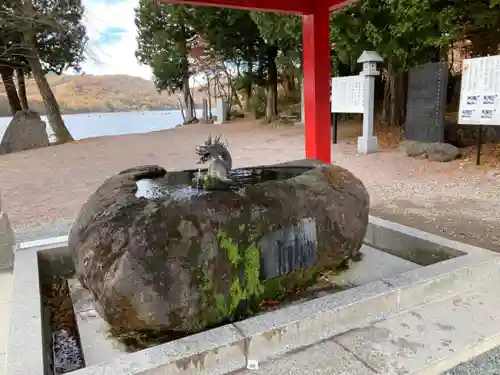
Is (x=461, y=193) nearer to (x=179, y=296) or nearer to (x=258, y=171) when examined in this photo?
(x=258, y=171)

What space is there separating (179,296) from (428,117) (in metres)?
8.07

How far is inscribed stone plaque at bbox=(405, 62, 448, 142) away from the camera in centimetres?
826

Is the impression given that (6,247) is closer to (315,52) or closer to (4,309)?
(4,309)

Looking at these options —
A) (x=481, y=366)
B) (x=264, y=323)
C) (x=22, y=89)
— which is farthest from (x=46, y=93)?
(x=481, y=366)

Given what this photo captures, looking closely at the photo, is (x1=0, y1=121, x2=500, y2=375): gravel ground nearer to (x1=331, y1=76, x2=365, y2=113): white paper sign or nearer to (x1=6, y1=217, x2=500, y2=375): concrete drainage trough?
(x1=6, y1=217, x2=500, y2=375): concrete drainage trough

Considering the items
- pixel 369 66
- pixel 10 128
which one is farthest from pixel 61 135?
pixel 369 66

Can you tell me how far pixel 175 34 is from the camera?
1830 cm

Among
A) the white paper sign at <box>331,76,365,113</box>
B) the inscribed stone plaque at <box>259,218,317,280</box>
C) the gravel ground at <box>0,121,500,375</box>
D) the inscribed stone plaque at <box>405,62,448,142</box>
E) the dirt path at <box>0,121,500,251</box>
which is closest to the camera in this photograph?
the inscribed stone plaque at <box>259,218,317,280</box>

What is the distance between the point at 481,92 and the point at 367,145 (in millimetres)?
2791

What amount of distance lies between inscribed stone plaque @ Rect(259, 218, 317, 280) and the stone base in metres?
7.38

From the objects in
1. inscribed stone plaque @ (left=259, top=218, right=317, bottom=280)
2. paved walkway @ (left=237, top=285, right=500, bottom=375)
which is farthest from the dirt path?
inscribed stone plaque @ (left=259, top=218, right=317, bottom=280)

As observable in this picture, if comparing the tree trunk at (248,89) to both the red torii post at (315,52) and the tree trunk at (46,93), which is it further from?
the red torii post at (315,52)

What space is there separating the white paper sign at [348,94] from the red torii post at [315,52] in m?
5.56

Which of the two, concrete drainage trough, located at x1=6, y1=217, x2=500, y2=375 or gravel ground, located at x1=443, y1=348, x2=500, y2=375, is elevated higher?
concrete drainage trough, located at x1=6, y1=217, x2=500, y2=375
